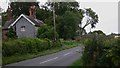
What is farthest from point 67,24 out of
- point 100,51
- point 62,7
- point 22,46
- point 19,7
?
point 100,51

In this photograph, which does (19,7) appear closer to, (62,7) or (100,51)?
(62,7)

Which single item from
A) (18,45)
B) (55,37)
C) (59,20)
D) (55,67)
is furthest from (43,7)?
(55,67)

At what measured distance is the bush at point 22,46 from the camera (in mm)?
29341

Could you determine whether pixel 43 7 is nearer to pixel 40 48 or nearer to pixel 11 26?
pixel 11 26

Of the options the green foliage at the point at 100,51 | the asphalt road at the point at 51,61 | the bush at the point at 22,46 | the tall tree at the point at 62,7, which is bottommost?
the asphalt road at the point at 51,61

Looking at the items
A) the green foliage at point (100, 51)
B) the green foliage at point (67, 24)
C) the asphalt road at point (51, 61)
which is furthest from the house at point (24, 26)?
the green foliage at point (100, 51)

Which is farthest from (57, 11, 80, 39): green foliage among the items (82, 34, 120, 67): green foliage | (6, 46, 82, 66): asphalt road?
(82, 34, 120, 67): green foliage

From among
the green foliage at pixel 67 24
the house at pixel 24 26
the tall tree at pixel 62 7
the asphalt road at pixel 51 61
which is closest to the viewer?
the asphalt road at pixel 51 61

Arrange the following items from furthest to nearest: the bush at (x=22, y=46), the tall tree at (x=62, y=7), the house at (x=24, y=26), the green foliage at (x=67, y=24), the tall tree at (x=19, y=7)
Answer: the tall tree at (x=62, y=7)
the tall tree at (x=19, y=7)
the green foliage at (x=67, y=24)
the house at (x=24, y=26)
the bush at (x=22, y=46)

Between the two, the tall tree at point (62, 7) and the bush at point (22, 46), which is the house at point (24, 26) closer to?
the bush at point (22, 46)

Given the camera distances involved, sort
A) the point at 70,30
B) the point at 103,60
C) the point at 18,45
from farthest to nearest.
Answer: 1. the point at 70,30
2. the point at 18,45
3. the point at 103,60

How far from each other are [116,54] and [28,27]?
164 feet

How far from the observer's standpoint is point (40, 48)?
4084 centimetres

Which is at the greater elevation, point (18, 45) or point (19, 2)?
point (19, 2)
